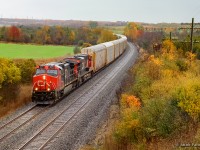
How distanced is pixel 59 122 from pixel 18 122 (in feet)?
8.62

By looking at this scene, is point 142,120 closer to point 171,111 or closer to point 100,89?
point 171,111

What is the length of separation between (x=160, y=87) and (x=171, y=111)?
642 centimetres

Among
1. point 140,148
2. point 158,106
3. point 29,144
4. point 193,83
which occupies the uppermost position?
point 193,83

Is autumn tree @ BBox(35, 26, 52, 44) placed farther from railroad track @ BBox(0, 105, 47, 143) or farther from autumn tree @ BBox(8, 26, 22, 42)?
railroad track @ BBox(0, 105, 47, 143)

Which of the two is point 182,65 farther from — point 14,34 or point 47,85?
point 14,34

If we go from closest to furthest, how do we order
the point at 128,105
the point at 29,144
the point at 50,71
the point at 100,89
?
the point at 29,144
the point at 128,105
the point at 50,71
the point at 100,89

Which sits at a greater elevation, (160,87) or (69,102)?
(160,87)

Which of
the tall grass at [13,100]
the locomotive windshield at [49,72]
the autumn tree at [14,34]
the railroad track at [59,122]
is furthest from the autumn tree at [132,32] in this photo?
the locomotive windshield at [49,72]

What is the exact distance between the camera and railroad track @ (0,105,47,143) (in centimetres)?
2072

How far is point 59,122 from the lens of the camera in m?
23.3

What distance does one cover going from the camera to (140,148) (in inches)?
575

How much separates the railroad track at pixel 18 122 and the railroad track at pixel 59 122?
151cm

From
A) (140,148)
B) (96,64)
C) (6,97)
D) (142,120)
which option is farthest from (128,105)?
(96,64)

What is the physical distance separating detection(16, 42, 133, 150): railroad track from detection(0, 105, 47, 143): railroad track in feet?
4.96
